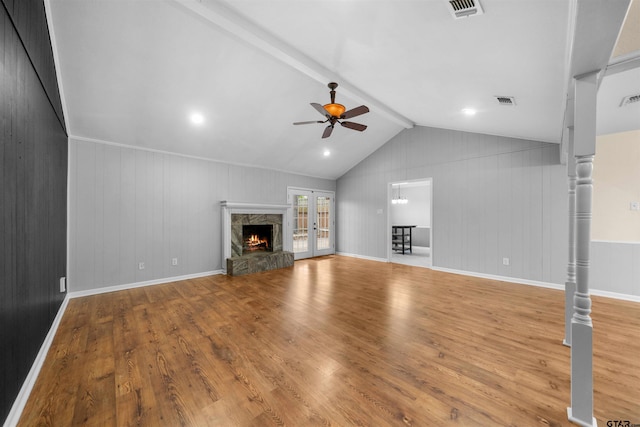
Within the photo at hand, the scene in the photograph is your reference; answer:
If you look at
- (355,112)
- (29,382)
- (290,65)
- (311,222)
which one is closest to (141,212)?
(29,382)

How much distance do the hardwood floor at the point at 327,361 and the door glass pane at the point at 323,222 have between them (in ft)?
12.5

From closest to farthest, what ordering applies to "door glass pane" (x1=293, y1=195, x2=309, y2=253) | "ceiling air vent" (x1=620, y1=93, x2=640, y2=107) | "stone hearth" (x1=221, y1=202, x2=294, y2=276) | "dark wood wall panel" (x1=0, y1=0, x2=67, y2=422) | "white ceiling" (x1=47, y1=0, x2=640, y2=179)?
1. "dark wood wall panel" (x1=0, y1=0, x2=67, y2=422)
2. "white ceiling" (x1=47, y1=0, x2=640, y2=179)
3. "ceiling air vent" (x1=620, y1=93, x2=640, y2=107)
4. "stone hearth" (x1=221, y1=202, x2=294, y2=276)
5. "door glass pane" (x1=293, y1=195, x2=309, y2=253)

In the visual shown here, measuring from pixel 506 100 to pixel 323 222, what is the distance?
17.5 ft

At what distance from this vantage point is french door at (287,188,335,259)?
23.4ft

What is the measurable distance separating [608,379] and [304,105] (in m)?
4.75

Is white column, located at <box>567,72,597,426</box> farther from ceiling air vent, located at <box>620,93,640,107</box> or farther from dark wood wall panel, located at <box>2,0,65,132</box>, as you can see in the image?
dark wood wall panel, located at <box>2,0,65,132</box>

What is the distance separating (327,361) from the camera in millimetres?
2172

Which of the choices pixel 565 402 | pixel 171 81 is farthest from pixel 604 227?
pixel 171 81

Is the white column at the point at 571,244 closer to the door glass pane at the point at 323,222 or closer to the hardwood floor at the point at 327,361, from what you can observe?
the hardwood floor at the point at 327,361

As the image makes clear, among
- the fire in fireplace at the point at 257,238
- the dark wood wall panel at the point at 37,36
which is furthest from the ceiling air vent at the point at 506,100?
the fire in fireplace at the point at 257,238

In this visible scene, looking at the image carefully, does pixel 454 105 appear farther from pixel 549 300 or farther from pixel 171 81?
pixel 171 81

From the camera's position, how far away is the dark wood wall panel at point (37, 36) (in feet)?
5.20

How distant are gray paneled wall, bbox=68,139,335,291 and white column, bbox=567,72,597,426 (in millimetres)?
5398

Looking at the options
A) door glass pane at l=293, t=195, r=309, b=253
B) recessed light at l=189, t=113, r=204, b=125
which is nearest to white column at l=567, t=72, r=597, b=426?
recessed light at l=189, t=113, r=204, b=125
